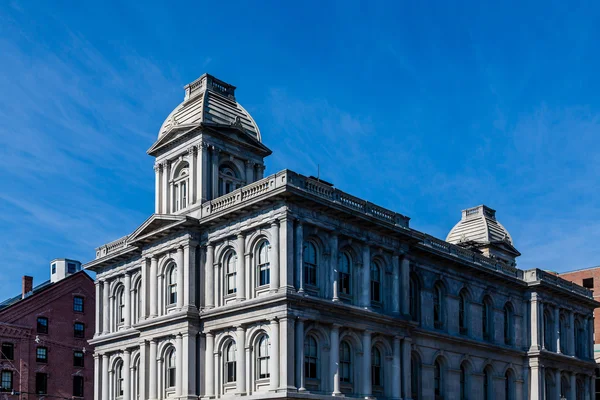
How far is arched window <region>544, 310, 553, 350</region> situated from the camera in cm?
6342

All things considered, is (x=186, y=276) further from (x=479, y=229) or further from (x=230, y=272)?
(x=479, y=229)

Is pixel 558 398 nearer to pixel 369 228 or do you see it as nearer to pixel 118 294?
pixel 369 228

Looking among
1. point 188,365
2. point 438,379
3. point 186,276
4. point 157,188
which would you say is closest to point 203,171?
point 157,188

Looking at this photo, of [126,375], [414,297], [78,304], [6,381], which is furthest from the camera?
[78,304]

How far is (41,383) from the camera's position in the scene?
224 feet

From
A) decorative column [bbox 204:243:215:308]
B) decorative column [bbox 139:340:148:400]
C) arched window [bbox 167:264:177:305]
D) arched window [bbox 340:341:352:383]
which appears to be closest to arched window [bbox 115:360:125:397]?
decorative column [bbox 139:340:148:400]

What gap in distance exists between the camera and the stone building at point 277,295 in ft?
140

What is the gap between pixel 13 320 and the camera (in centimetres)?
6750

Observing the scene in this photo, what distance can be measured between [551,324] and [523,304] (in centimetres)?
352

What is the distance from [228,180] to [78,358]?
29.2m

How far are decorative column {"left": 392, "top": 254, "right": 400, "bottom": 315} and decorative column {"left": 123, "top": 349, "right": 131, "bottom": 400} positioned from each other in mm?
17804

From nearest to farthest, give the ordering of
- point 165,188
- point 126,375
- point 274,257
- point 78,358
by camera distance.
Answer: point 274,257 < point 165,188 < point 126,375 < point 78,358

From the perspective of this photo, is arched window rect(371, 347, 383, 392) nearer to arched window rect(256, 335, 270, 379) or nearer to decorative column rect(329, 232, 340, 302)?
decorative column rect(329, 232, 340, 302)

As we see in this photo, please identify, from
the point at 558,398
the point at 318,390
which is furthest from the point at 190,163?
the point at 558,398
